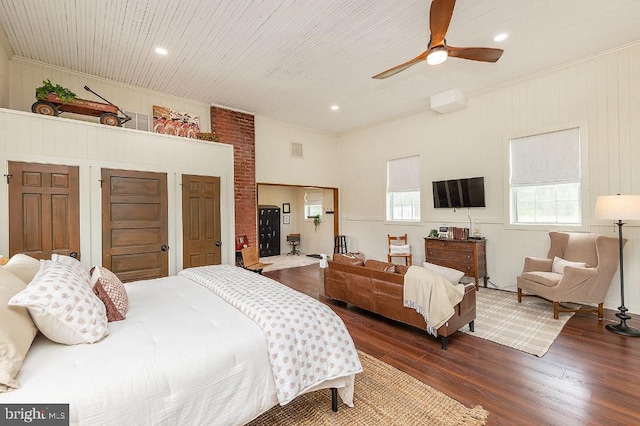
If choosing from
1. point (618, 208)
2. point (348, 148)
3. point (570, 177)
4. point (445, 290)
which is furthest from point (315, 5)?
point (348, 148)

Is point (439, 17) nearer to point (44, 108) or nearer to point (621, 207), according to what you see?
point (621, 207)

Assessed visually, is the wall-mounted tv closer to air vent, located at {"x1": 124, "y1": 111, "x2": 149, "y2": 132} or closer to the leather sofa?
the leather sofa

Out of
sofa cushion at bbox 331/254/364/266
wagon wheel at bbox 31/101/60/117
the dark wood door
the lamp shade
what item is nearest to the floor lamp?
the lamp shade

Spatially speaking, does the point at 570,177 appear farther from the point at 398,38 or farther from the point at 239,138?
the point at 239,138

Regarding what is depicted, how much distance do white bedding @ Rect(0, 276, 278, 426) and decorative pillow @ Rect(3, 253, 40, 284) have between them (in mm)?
633

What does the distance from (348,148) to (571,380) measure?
6271 millimetres

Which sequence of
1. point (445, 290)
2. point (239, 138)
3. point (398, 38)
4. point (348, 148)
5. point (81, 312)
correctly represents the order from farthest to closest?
1. point (348, 148)
2. point (239, 138)
3. point (398, 38)
4. point (445, 290)
5. point (81, 312)

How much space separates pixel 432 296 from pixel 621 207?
236cm

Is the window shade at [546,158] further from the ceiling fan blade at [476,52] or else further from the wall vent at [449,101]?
the ceiling fan blade at [476,52]

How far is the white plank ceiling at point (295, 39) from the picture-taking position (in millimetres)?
2941

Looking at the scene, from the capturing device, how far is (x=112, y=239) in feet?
12.0

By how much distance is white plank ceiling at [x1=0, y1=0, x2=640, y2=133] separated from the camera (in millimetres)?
2941

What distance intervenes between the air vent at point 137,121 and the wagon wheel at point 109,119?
821 mm

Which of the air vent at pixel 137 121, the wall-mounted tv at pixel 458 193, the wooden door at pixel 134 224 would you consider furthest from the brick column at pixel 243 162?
the wall-mounted tv at pixel 458 193
